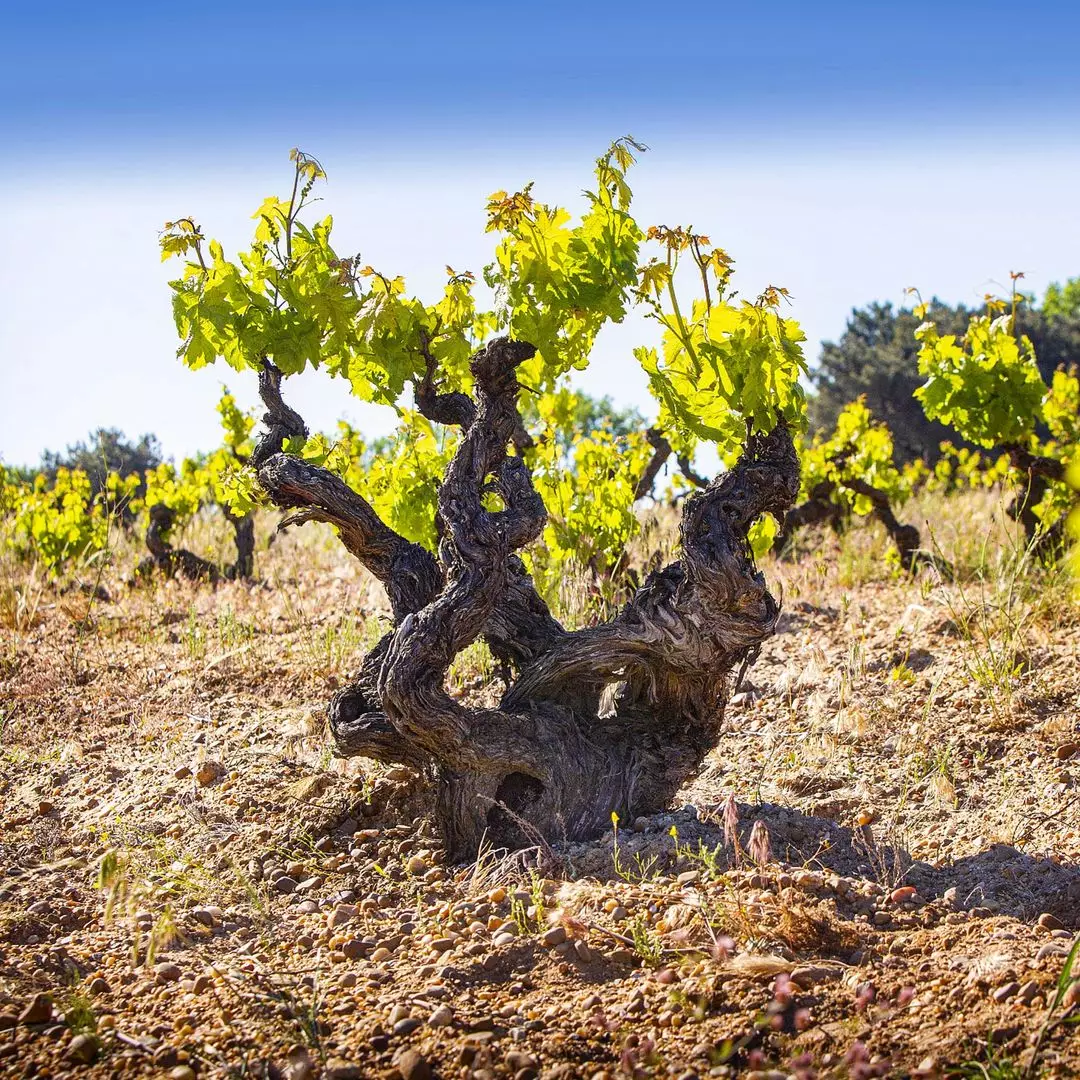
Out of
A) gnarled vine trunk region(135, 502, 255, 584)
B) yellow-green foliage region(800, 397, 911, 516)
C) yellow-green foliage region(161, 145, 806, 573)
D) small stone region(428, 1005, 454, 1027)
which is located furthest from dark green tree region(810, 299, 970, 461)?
small stone region(428, 1005, 454, 1027)

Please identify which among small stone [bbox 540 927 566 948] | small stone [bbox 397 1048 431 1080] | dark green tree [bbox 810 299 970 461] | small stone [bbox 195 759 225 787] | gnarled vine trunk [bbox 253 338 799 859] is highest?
dark green tree [bbox 810 299 970 461]

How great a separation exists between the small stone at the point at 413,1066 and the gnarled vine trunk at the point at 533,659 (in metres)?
1.10

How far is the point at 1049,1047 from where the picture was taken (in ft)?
6.93

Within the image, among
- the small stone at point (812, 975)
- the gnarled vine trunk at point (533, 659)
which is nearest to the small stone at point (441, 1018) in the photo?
the small stone at point (812, 975)

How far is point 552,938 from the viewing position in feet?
8.94

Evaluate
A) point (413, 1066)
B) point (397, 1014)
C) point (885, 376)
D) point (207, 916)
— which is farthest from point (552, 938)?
point (885, 376)

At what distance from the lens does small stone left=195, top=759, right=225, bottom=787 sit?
4.17m

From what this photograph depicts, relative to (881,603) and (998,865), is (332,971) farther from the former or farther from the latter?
(881,603)

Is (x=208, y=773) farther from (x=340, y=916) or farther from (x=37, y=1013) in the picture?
(x=37, y=1013)

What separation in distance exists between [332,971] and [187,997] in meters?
0.36

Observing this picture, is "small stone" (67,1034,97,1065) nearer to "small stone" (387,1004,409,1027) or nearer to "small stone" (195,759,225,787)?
"small stone" (387,1004,409,1027)

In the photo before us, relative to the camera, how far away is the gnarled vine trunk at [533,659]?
Answer: 3.33 m

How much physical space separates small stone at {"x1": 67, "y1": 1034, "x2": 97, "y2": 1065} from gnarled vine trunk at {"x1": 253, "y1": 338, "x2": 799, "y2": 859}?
4.09 ft

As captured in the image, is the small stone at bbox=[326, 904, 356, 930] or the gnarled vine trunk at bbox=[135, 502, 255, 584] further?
the gnarled vine trunk at bbox=[135, 502, 255, 584]
